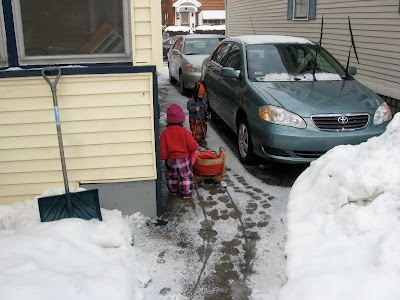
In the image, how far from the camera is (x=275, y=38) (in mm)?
7297

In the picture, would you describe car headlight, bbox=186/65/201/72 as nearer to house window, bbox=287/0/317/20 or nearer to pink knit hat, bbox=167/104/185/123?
house window, bbox=287/0/317/20

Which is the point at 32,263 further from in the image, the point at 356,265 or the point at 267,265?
the point at 356,265

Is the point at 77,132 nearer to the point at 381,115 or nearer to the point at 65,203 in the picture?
Result: the point at 65,203

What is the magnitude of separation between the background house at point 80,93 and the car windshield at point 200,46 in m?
7.75

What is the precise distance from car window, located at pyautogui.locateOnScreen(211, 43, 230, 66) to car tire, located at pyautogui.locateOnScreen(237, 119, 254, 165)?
5.94ft

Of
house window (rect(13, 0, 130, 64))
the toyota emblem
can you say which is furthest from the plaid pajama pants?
the toyota emblem

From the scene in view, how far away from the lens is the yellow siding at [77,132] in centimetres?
411

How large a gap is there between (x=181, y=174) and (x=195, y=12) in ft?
127

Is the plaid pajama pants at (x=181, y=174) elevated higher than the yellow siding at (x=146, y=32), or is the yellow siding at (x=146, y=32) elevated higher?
the yellow siding at (x=146, y=32)

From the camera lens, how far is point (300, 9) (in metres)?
12.7

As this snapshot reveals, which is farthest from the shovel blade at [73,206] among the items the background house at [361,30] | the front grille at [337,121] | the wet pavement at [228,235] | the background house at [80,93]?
the background house at [361,30]

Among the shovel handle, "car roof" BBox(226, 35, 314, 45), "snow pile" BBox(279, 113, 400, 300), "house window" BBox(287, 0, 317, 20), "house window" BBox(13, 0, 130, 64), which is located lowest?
"snow pile" BBox(279, 113, 400, 300)

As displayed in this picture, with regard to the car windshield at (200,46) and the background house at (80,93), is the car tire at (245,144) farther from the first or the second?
the car windshield at (200,46)

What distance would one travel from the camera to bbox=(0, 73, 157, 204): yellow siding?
4.11 m
